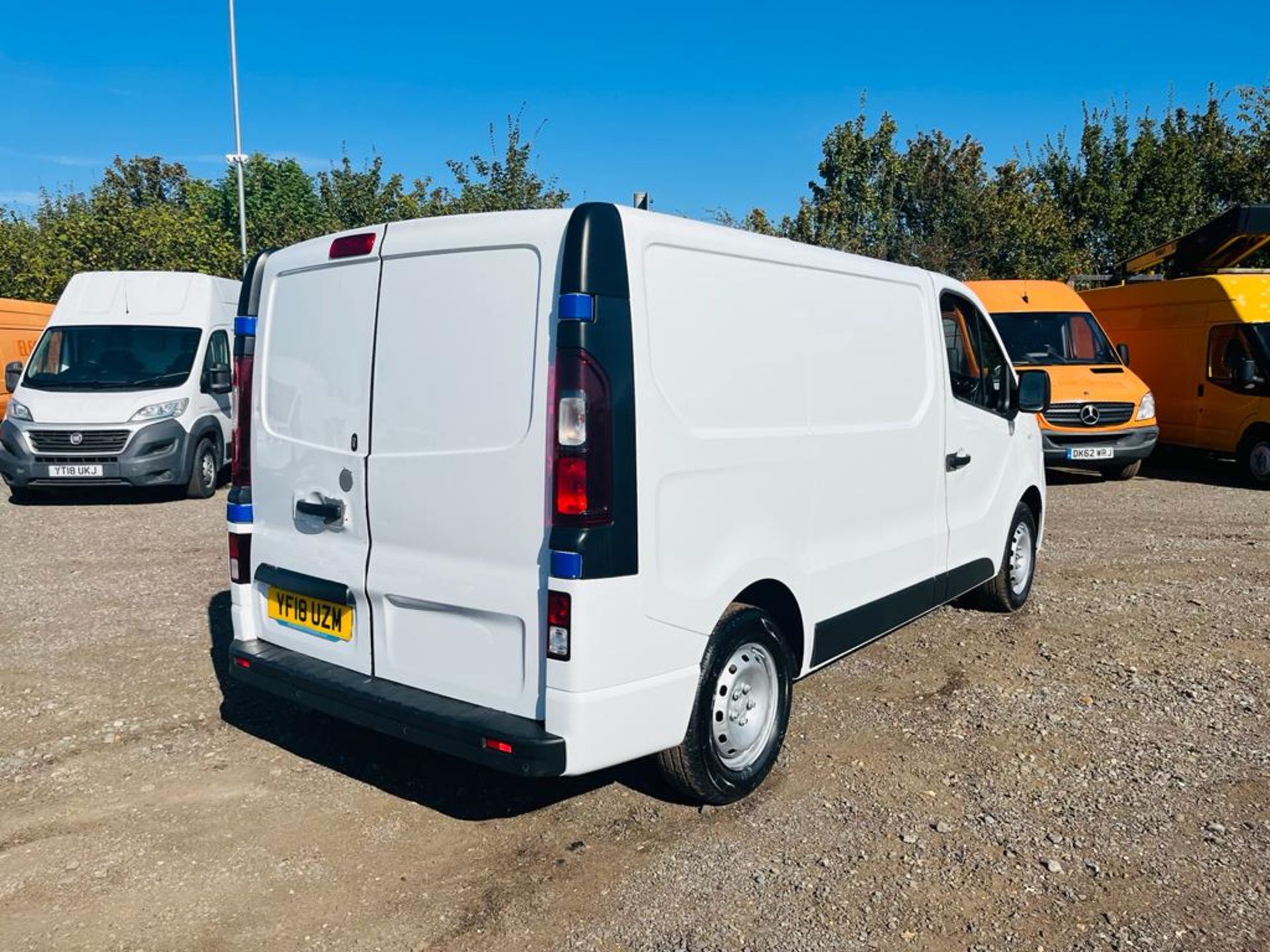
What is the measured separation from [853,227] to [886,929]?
25.7 metres

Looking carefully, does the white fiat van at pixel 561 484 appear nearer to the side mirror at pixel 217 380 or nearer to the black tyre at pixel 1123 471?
the side mirror at pixel 217 380

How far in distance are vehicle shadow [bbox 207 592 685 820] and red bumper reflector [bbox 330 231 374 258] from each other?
2.04 meters

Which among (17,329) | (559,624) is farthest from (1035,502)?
(17,329)

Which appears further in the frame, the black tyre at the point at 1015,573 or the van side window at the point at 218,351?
the van side window at the point at 218,351

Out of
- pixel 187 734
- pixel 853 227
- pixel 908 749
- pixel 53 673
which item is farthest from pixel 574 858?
pixel 853 227

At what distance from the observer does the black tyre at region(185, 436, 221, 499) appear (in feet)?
37.9

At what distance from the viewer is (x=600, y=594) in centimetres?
318

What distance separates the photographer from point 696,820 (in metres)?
3.82

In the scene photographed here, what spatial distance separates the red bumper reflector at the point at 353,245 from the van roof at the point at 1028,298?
36.2 feet

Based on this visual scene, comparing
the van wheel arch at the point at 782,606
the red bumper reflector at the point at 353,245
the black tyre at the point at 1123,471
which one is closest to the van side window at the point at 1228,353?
the black tyre at the point at 1123,471

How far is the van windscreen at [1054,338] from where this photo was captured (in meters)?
13.0

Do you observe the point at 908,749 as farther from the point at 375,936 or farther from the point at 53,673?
the point at 53,673

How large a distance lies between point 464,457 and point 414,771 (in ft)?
5.30

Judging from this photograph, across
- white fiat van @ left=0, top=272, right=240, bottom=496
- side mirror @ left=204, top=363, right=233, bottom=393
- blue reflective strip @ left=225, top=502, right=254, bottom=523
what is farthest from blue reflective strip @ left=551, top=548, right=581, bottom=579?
side mirror @ left=204, top=363, right=233, bottom=393
